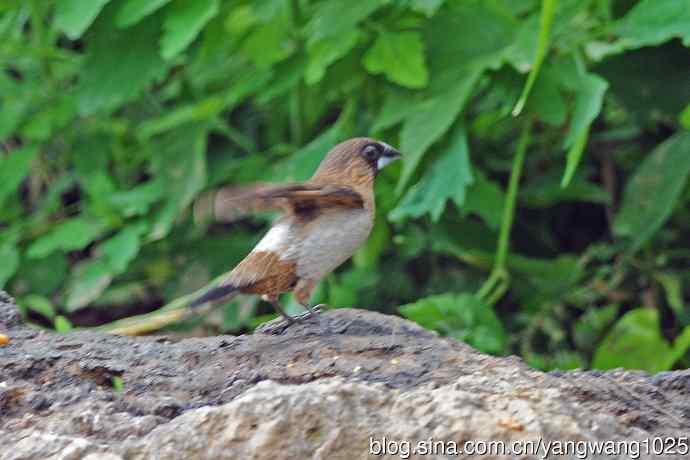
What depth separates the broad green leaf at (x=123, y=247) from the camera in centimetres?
584

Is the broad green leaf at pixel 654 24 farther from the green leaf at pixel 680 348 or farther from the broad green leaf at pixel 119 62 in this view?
the broad green leaf at pixel 119 62

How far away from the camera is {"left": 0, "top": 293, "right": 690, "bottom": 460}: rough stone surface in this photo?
2.62 metres

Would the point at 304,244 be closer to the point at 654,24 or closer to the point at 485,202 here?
the point at 654,24

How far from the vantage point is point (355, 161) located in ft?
14.6

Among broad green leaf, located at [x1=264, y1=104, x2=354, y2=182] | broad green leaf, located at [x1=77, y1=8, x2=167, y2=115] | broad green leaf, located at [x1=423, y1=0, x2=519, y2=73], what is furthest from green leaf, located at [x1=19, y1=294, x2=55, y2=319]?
broad green leaf, located at [x1=423, y1=0, x2=519, y2=73]

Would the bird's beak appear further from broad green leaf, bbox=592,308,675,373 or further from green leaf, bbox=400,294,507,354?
broad green leaf, bbox=592,308,675,373

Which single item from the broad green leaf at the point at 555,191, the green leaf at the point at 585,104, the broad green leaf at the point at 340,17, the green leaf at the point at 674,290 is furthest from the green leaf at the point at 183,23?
the green leaf at the point at 674,290

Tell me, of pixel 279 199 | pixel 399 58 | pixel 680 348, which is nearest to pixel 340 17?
pixel 399 58

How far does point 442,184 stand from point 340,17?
0.78 meters

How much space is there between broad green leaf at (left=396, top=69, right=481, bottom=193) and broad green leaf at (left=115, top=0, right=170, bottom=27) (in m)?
1.11

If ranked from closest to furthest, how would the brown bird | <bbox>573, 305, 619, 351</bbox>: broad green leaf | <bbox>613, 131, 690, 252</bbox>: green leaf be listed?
the brown bird → <bbox>613, 131, 690, 252</bbox>: green leaf → <bbox>573, 305, 619, 351</bbox>: broad green leaf

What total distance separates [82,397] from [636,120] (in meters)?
3.58

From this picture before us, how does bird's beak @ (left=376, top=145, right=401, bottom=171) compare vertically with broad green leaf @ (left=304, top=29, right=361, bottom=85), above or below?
below

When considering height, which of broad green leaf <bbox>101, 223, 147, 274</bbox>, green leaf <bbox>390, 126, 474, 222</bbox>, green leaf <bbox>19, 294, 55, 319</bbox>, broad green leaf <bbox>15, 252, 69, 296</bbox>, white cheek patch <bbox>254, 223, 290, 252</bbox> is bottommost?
green leaf <bbox>19, 294, 55, 319</bbox>
